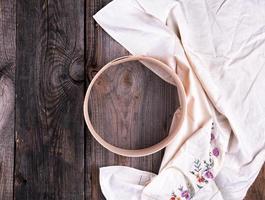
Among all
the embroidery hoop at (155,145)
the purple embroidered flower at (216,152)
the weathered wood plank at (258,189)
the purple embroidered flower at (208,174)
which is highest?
the embroidery hoop at (155,145)

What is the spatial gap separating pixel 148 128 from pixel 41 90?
232 millimetres

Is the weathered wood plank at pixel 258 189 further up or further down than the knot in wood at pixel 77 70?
further down

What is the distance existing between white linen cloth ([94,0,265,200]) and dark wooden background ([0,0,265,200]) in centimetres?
5

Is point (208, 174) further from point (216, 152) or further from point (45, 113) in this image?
point (45, 113)

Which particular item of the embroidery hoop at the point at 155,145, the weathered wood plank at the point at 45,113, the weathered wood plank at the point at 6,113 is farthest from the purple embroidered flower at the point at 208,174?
the weathered wood plank at the point at 6,113

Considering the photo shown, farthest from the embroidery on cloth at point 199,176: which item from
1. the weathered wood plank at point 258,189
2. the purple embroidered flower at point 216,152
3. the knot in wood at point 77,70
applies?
the knot in wood at point 77,70

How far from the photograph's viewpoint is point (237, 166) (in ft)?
2.60

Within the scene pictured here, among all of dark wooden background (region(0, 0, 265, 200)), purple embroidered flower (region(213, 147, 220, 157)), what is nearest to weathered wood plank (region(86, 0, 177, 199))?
dark wooden background (region(0, 0, 265, 200))

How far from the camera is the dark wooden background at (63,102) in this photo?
806mm

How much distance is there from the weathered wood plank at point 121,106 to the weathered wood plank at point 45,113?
3cm

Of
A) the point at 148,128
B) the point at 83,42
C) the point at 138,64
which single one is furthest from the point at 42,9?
the point at 148,128

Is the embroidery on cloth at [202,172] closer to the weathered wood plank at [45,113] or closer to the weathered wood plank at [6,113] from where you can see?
the weathered wood plank at [45,113]

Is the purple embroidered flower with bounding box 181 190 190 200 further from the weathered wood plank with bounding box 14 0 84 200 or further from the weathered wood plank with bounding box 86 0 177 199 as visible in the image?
the weathered wood plank with bounding box 14 0 84 200

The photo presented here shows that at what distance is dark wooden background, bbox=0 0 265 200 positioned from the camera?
2.64 feet
